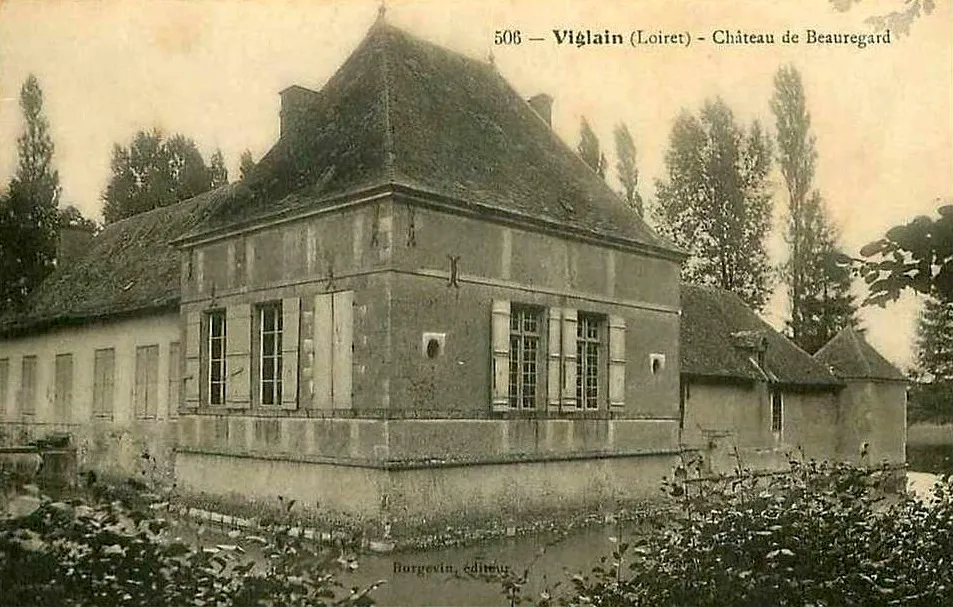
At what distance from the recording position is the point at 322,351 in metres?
8.18

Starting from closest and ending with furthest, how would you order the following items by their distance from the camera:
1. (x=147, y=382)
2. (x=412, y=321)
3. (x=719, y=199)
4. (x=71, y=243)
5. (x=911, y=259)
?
(x=911, y=259) < (x=412, y=321) < (x=719, y=199) < (x=71, y=243) < (x=147, y=382)

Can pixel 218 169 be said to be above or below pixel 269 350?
above

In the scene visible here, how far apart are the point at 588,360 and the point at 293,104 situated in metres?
3.84

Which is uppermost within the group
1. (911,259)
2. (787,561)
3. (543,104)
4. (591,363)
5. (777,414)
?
(543,104)

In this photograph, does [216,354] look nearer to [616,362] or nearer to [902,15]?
[616,362]

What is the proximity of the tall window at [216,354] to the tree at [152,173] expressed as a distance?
1428 millimetres

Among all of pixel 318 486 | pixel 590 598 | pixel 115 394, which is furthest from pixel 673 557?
pixel 115 394

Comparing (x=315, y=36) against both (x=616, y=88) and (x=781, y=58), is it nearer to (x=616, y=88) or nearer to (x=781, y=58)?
(x=616, y=88)

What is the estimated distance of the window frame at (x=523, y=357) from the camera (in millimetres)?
8801

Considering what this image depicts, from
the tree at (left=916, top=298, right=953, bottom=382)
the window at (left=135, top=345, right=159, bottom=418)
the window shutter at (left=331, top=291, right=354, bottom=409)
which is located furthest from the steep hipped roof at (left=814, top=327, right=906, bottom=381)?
the window at (left=135, top=345, right=159, bottom=418)

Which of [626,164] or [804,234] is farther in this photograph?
[804,234]

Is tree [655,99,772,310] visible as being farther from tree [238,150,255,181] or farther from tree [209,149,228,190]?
tree [209,149,228,190]

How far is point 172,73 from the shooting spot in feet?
21.3

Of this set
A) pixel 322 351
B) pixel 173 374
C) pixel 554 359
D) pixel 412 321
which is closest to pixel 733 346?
pixel 554 359
